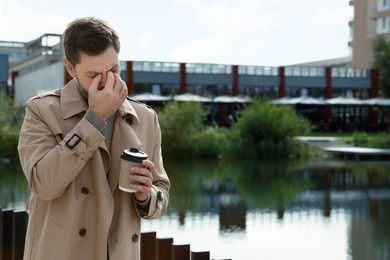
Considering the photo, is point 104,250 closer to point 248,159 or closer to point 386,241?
point 386,241

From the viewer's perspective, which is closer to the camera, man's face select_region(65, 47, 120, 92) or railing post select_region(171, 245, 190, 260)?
man's face select_region(65, 47, 120, 92)

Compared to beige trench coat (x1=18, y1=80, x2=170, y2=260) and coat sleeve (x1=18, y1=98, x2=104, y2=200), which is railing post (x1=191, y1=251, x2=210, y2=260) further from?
coat sleeve (x1=18, y1=98, x2=104, y2=200)

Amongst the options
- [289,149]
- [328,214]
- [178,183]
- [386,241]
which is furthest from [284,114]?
[386,241]

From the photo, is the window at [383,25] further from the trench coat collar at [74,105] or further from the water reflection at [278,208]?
the trench coat collar at [74,105]

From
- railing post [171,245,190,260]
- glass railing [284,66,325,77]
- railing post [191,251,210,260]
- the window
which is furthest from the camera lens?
the window

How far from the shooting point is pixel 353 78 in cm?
4931

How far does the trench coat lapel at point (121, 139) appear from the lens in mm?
2061

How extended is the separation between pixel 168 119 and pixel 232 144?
9.47ft

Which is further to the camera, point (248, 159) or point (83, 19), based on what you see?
point (248, 159)

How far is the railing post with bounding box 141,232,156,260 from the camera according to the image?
3.17m

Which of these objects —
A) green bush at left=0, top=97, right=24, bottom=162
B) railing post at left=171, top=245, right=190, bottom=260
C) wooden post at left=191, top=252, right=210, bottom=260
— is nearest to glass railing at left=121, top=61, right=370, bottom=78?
green bush at left=0, top=97, right=24, bottom=162

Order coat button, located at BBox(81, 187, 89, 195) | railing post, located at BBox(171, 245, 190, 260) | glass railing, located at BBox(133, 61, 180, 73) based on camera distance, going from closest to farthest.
Result: coat button, located at BBox(81, 187, 89, 195) < railing post, located at BBox(171, 245, 190, 260) < glass railing, located at BBox(133, 61, 180, 73)

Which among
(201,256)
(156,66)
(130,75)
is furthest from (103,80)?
(156,66)

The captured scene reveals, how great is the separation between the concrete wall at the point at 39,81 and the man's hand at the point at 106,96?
87.4 ft
